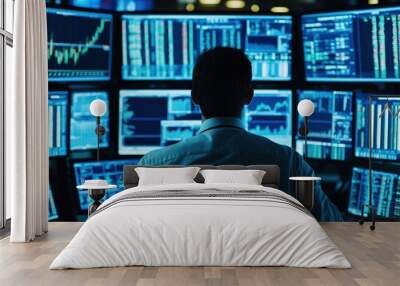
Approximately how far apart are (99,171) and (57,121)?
0.74 m

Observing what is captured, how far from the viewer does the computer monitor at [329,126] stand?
7172 millimetres

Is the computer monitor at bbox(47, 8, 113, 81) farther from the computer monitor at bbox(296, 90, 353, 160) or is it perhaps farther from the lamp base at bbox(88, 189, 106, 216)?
the computer monitor at bbox(296, 90, 353, 160)

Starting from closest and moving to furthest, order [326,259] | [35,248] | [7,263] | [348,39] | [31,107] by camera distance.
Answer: [326,259] < [7,263] < [35,248] < [31,107] < [348,39]

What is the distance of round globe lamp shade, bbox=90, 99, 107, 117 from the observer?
6.90m

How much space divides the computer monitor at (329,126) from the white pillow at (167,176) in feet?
5.00

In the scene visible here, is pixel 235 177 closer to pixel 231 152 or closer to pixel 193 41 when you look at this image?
pixel 231 152

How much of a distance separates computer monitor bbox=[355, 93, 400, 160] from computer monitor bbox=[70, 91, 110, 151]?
2.83 meters

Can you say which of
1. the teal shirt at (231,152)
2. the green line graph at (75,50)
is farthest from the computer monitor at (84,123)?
the teal shirt at (231,152)

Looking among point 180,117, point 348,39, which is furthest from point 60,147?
point 348,39

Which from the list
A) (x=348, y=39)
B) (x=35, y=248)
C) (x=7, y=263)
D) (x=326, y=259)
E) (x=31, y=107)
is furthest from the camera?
(x=348, y=39)

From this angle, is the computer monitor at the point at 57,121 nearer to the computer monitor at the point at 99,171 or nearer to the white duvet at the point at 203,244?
the computer monitor at the point at 99,171

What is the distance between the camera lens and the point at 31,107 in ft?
19.3

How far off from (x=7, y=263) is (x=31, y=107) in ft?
5.58

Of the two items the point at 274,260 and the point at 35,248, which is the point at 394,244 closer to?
the point at 274,260
